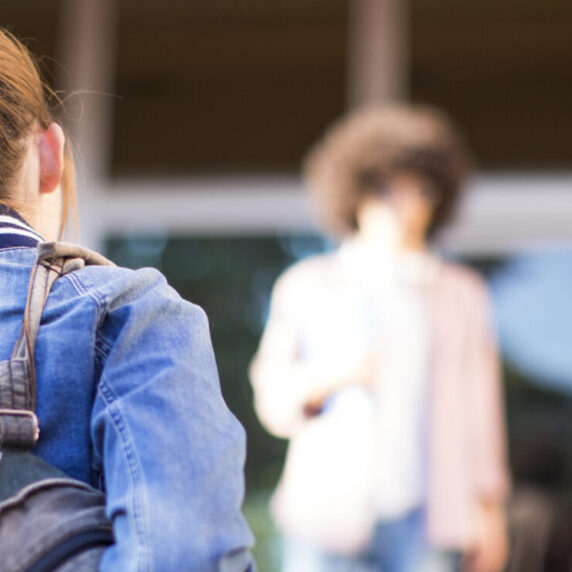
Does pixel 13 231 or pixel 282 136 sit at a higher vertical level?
pixel 13 231

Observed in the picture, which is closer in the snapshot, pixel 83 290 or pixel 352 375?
pixel 83 290

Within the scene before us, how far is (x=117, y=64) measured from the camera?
5477 mm

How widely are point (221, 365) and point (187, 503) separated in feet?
12.8

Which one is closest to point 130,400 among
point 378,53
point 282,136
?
point 282,136

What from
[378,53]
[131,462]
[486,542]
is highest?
[378,53]

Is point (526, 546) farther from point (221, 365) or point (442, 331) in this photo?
point (221, 365)

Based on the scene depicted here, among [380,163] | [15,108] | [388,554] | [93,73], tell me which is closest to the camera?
[15,108]

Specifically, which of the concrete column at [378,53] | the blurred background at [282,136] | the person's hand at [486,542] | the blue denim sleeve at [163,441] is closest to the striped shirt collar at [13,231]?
the blue denim sleeve at [163,441]

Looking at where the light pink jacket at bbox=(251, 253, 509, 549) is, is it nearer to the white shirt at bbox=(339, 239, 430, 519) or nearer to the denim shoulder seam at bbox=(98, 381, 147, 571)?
the white shirt at bbox=(339, 239, 430, 519)

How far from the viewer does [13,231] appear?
1131 millimetres

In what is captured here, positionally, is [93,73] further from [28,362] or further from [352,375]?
[28,362]

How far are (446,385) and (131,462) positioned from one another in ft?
9.80

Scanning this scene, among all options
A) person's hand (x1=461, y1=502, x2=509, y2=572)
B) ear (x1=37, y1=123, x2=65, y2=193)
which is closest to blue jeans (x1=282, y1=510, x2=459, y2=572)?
person's hand (x1=461, y1=502, x2=509, y2=572)

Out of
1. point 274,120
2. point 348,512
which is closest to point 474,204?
point 274,120
